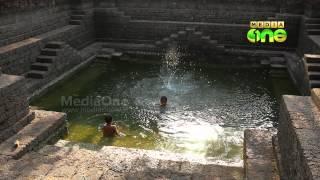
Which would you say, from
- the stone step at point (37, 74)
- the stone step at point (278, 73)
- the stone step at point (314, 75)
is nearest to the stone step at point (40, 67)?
the stone step at point (37, 74)

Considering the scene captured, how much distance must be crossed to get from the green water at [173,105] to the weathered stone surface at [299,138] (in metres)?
2.10

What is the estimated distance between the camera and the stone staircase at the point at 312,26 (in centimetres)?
1336

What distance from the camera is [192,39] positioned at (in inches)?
597

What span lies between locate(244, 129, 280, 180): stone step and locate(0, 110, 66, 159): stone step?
13.4 feet

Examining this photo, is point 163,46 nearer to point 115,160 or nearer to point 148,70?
point 148,70

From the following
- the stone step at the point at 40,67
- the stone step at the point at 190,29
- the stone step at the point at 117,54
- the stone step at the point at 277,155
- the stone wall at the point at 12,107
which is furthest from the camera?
the stone step at the point at 190,29

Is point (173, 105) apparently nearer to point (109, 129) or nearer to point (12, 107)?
point (109, 129)

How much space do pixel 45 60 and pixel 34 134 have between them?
210 inches

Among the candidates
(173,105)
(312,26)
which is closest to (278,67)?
(312,26)

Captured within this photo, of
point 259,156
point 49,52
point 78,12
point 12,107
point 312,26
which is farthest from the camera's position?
point 78,12

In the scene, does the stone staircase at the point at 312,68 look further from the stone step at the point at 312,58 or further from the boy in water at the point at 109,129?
the boy in water at the point at 109,129

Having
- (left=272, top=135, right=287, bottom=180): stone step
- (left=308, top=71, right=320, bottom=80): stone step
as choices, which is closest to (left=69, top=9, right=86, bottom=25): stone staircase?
(left=308, top=71, right=320, bottom=80): stone step

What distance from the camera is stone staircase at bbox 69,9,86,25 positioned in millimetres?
15195

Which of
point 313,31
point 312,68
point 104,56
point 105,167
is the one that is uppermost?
point 313,31
